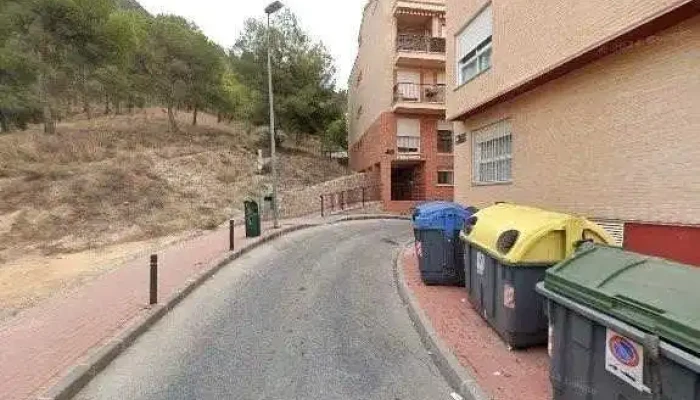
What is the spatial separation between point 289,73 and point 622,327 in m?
34.3

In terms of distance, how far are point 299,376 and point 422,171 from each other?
23.4m

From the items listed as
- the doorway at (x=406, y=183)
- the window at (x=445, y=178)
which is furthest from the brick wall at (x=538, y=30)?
the doorway at (x=406, y=183)

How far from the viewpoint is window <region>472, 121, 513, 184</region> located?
11.7m

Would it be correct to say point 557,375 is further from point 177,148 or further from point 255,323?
point 177,148

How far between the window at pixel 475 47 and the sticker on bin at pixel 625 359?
397 inches

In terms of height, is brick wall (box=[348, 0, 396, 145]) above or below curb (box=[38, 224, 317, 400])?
above

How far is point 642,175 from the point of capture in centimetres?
677

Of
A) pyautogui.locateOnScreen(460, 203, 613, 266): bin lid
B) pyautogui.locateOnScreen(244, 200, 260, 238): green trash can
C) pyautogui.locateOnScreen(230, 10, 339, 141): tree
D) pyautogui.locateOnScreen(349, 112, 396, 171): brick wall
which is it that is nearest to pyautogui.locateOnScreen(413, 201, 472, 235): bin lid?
pyautogui.locateOnScreen(460, 203, 613, 266): bin lid

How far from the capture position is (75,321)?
7.19 m

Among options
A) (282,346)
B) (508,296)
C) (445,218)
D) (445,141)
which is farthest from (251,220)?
(445,141)

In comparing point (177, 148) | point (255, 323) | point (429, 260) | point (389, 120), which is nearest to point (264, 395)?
point (255, 323)

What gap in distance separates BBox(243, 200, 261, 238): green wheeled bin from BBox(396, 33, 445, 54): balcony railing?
16.0 meters

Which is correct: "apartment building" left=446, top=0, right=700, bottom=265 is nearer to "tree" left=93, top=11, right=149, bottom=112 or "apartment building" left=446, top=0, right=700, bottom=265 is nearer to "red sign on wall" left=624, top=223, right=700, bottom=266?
"red sign on wall" left=624, top=223, right=700, bottom=266

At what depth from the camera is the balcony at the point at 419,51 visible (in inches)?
1051
